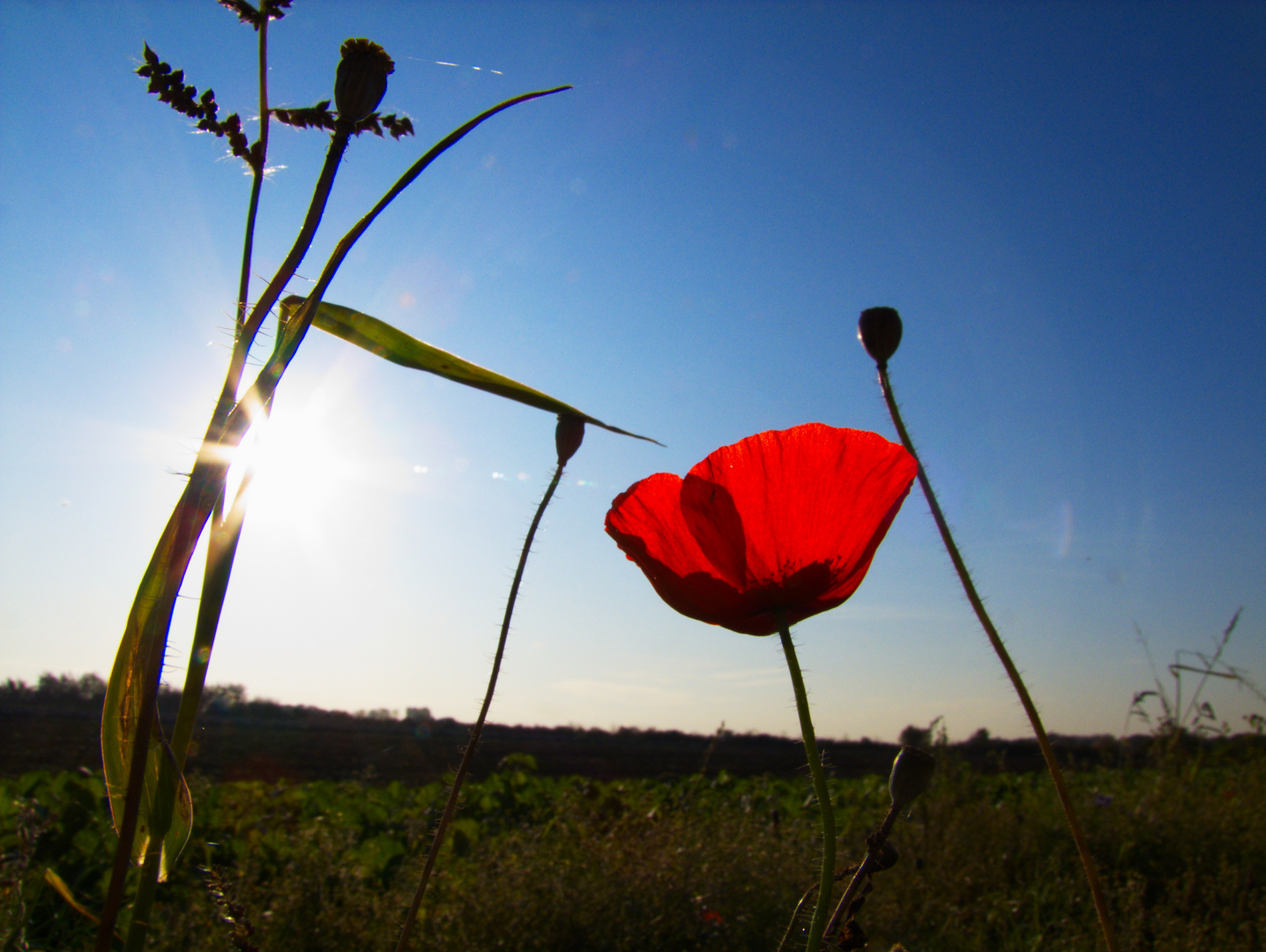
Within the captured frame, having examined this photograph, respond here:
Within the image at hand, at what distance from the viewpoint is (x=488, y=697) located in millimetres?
594

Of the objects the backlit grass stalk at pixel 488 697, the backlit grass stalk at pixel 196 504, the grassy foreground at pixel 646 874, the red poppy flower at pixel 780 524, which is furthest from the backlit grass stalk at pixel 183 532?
the grassy foreground at pixel 646 874

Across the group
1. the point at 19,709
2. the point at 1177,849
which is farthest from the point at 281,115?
the point at 19,709

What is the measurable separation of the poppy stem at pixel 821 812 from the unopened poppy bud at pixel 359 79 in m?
0.37

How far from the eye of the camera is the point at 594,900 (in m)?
2.44

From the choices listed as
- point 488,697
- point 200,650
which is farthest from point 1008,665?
point 200,650

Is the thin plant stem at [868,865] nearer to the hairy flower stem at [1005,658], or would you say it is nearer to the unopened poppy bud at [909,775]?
the unopened poppy bud at [909,775]

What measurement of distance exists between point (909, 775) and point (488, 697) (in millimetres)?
303

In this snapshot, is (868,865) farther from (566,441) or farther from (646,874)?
(646,874)

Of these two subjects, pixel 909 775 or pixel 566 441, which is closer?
pixel 909 775

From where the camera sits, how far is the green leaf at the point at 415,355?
39cm

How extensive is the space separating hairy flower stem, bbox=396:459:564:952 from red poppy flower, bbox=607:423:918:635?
81 mm

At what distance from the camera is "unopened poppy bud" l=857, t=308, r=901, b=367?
63cm

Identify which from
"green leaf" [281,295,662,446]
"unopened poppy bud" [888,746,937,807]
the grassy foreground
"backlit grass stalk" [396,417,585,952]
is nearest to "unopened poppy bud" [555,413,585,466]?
"backlit grass stalk" [396,417,585,952]

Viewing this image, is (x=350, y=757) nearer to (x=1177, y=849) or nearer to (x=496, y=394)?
(x=1177, y=849)
